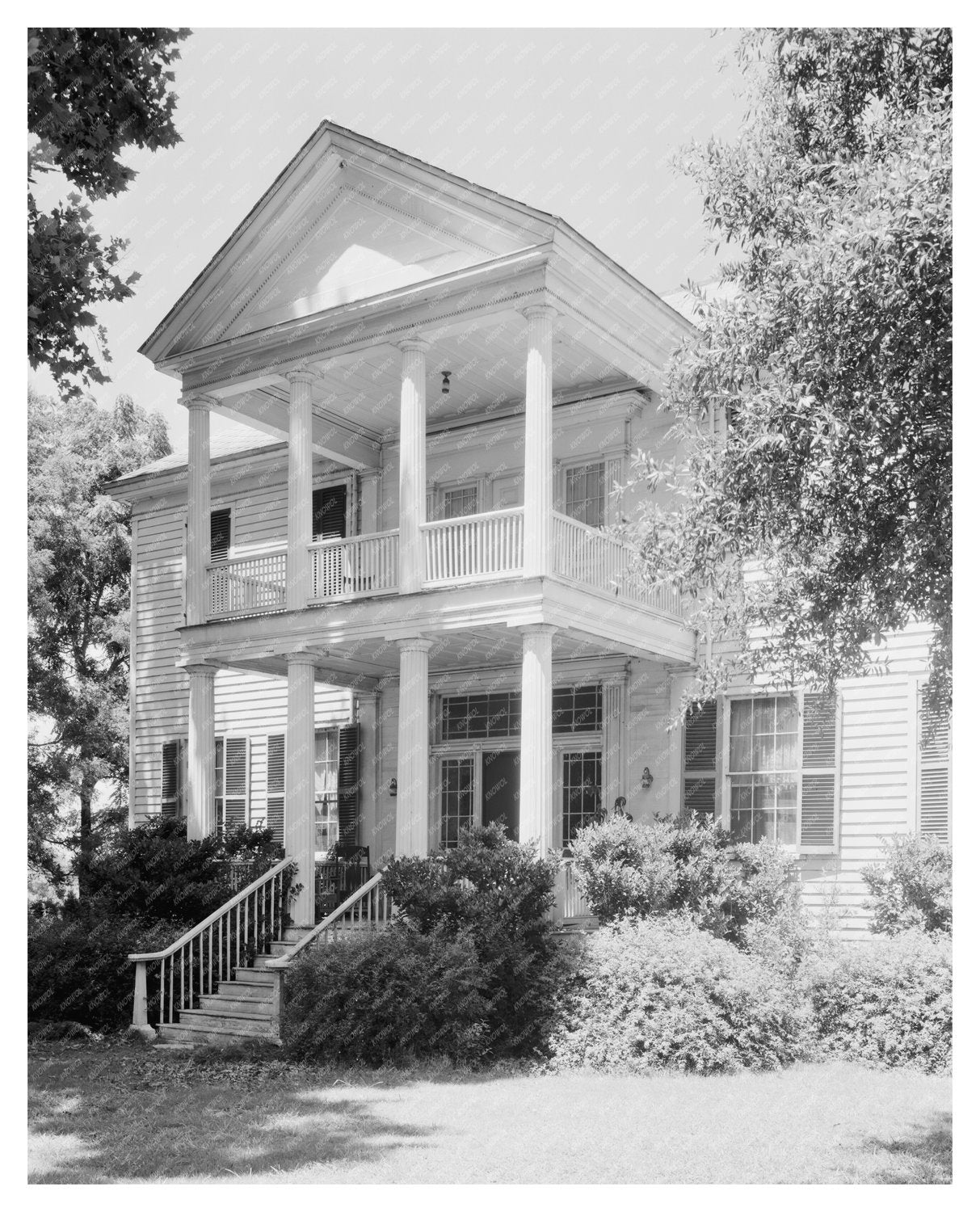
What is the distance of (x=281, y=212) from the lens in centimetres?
1552

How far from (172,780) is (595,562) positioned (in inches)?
355

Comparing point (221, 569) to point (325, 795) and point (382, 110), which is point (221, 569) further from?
point (382, 110)

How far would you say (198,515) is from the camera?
16.2 m

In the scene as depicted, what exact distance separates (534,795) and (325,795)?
619 cm

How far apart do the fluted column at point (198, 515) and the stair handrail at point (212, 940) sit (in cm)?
338

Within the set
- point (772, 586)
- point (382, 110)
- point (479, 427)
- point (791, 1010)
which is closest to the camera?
point (772, 586)

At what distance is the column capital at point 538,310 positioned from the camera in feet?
44.5

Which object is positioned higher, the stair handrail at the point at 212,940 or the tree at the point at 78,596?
the tree at the point at 78,596

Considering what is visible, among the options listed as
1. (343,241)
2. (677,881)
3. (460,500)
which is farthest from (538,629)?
(343,241)

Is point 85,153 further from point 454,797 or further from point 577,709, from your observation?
point 454,797

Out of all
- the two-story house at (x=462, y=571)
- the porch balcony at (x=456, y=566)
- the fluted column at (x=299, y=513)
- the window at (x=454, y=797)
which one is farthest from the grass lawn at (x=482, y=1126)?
the window at (x=454, y=797)

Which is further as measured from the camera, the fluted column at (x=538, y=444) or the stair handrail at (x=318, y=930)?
the fluted column at (x=538, y=444)

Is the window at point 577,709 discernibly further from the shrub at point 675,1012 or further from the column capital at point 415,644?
the shrub at point 675,1012
